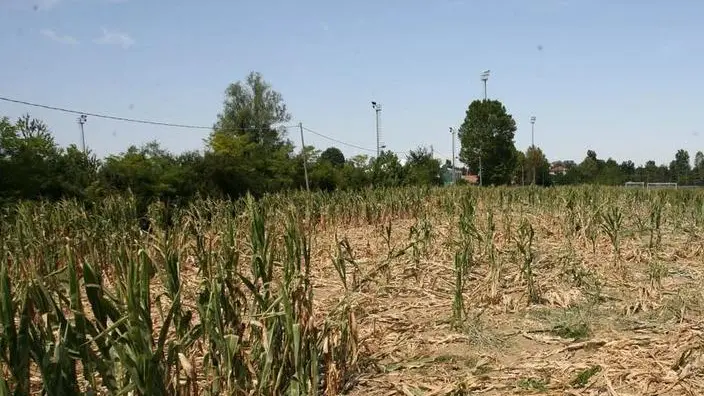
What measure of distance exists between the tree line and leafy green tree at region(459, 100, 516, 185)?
87 millimetres

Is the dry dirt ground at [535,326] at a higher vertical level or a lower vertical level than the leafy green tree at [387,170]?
lower

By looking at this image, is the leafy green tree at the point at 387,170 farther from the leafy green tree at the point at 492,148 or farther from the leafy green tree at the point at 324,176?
the leafy green tree at the point at 492,148

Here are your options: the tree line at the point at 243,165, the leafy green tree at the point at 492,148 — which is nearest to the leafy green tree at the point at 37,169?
the tree line at the point at 243,165

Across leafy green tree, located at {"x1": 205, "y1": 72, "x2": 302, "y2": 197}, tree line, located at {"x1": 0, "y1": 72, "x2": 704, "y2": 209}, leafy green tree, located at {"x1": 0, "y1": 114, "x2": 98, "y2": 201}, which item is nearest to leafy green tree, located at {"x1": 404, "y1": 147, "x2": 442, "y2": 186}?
tree line, located at {"x1": 0, "y1": 72, "x2": 704, "y2": 209}

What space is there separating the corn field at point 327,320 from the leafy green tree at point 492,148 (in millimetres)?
42993

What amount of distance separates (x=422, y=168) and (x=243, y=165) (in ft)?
65.2

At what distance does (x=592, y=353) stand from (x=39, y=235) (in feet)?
18.1

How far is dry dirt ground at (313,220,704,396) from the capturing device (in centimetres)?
332

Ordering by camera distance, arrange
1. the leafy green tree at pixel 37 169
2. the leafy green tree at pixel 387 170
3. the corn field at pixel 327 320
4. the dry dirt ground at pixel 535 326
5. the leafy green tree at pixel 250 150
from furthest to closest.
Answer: the leafy green tree at pixel 387 170 → the leafy green tree at pixel 250 150 → the leafy green tree at pixel 37 169 → the dry dirt ground at pixel 535 326 → the corn field at pixel 327 320

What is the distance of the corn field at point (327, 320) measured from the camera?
2461mm

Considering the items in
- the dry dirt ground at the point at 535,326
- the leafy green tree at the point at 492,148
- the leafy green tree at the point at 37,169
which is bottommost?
the dry dirt ground at the point at 535,326

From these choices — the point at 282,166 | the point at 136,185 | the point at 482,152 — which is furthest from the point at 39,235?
Answer: the point at 482,152

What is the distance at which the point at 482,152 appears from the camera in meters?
49.7

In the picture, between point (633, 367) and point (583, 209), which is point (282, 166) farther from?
point (633, 367)
